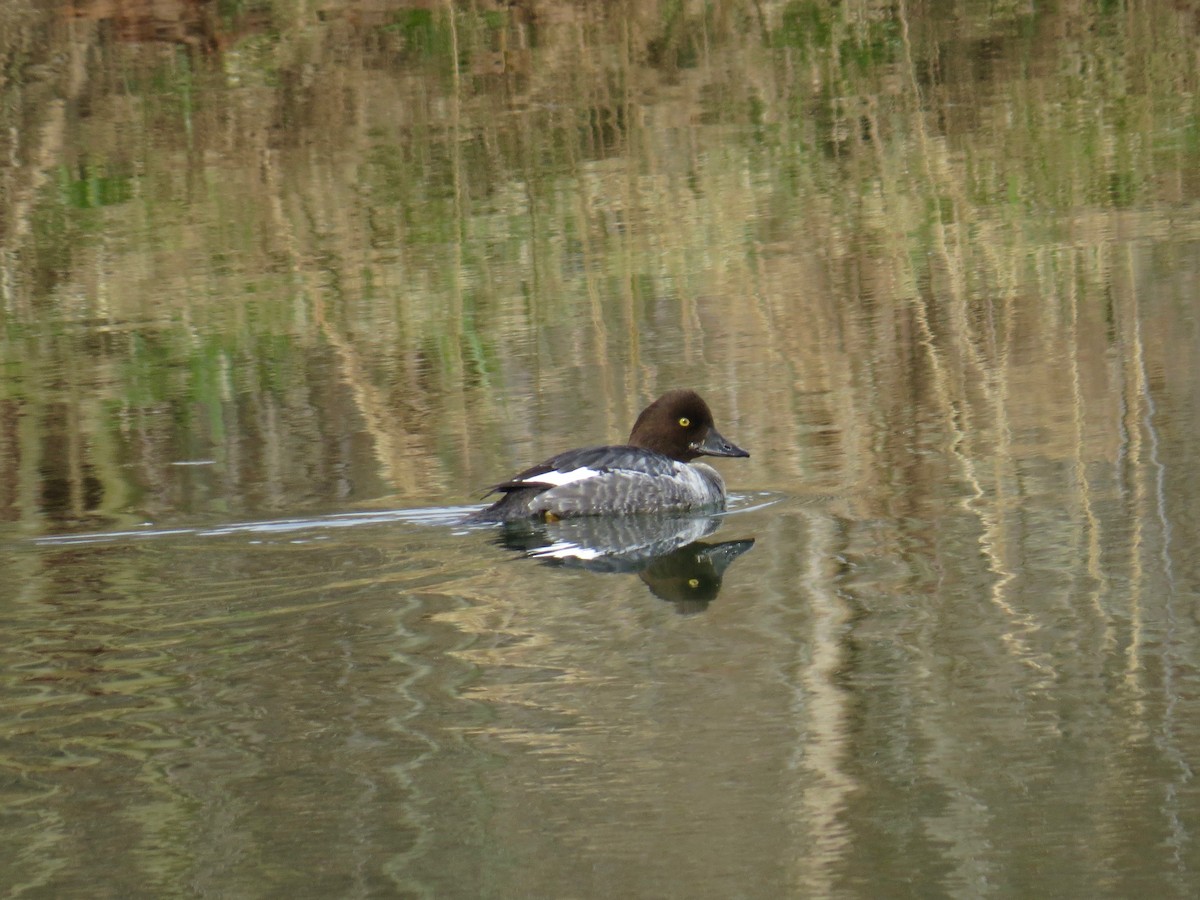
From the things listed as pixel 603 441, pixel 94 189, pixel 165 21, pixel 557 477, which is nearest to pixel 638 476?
pixel 557 477

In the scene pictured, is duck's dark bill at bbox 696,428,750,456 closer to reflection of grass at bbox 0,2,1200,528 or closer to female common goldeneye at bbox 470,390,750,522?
female common goldeneye at bbox 470,390,750,522

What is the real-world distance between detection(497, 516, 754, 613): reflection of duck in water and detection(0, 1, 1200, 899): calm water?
4 cm

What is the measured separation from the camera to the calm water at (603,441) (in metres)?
5.27

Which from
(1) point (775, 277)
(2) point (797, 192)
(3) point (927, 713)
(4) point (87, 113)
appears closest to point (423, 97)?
(4) point (87, 113)

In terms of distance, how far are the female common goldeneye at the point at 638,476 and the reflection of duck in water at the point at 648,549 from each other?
0.25 feet

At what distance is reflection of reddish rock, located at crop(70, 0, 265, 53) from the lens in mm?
21859

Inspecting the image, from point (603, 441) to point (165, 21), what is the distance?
14.0 metres

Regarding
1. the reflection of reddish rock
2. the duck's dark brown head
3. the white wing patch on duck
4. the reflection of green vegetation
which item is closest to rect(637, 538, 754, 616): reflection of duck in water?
the white wing patch on duck

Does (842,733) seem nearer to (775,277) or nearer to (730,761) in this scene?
(730,761)

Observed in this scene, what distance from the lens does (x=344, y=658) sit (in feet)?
21.9

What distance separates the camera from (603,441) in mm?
10055

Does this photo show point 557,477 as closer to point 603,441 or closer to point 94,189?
point 603,441

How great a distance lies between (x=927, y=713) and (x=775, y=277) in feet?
23.4

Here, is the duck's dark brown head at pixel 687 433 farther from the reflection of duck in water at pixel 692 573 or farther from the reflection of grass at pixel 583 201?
the reflection of duck in water at pixel 692 573
